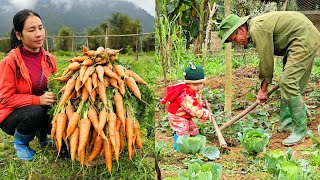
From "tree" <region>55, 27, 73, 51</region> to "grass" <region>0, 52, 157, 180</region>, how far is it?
0.02 metres

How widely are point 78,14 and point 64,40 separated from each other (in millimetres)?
144

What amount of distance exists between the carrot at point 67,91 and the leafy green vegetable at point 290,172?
2.66 ft

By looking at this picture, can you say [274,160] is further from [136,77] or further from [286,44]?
[286,44]

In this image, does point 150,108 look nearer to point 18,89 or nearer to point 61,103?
point 61,103

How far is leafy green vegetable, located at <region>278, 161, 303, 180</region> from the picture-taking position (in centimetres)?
159

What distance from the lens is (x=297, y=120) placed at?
2.69 m

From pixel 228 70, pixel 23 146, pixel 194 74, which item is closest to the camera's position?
pixel 23 146

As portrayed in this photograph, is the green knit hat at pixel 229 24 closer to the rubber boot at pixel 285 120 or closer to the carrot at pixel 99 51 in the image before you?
the rubber boot at pixel 285 120

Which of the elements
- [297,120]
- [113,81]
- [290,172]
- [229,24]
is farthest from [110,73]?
[297,120]

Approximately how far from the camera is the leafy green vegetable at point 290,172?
1590 mm

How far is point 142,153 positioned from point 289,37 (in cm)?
146

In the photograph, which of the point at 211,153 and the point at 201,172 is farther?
the point at 211,153

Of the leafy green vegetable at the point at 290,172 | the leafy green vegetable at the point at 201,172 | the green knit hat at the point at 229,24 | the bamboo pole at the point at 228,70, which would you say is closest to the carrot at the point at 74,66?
the leafy green vegetable at the point at 201,172

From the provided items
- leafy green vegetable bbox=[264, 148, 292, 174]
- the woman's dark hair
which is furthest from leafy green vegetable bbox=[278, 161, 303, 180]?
the woman's dark hair
